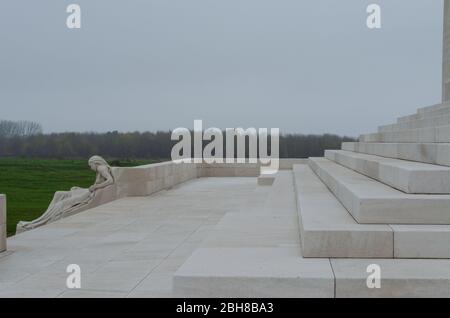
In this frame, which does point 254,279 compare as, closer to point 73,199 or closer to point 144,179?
point 73,199

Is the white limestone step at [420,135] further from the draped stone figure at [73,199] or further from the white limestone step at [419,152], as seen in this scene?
the draped stone figure at [73,199]

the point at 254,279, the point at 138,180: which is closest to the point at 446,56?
the point at 138,180

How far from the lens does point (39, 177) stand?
37.5 meters

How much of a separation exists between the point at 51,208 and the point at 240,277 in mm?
8284

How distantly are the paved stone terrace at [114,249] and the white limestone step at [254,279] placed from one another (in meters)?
0.80

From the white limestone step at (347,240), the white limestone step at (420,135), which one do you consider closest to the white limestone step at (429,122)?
the white limestone step at (420,135)

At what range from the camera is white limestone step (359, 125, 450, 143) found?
6.68 metres

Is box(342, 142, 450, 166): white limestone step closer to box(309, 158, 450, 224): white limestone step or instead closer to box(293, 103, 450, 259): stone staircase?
box(293, 103, 450, 259): stone staircase

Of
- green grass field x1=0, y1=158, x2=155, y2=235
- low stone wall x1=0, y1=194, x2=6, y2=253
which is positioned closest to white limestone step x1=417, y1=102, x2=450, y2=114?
low stone wall x1=0, y1=194, x2=6, y2=253

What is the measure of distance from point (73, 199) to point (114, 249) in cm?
497

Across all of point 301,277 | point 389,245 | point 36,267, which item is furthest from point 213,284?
point 36,267

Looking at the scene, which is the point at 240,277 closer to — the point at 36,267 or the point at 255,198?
the point at 36,267

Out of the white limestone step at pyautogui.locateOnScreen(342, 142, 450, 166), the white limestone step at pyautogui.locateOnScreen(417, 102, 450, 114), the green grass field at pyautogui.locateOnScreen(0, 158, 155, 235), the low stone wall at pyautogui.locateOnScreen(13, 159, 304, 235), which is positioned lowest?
the green grass field at pyautogui.locateOnScreen(0, 158, 155, 235)

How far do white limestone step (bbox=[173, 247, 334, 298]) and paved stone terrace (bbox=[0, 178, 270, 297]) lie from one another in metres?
0.80
